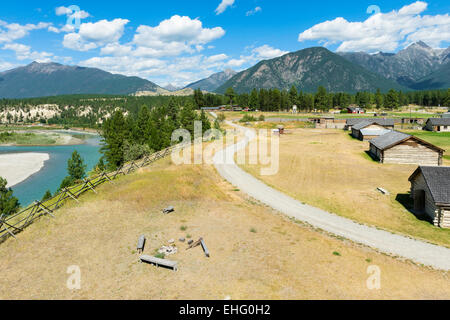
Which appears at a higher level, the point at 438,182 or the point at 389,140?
the point at 389,140

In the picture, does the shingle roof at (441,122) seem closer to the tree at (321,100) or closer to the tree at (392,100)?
the tree at (321,100)

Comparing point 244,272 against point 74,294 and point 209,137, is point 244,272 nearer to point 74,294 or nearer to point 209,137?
point 74,294

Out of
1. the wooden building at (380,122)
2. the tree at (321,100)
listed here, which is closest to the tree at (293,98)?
the tree at (321,100)

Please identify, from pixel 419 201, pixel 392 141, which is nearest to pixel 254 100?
pixel 392 141

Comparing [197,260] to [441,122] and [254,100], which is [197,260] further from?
[254,100]

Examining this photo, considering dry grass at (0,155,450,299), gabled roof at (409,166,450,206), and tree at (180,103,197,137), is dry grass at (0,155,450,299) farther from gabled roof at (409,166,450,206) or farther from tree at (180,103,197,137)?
tree at (180,103,197,137)

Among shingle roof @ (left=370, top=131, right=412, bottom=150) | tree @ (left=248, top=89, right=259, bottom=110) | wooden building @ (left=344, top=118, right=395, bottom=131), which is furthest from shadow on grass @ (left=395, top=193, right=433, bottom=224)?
tree @ (left=248, top=89, right=259, bottom=110)
